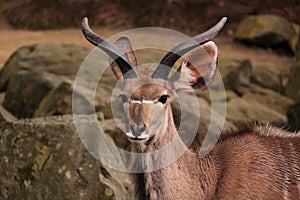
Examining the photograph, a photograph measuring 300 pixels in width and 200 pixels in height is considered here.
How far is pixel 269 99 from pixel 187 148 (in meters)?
4.32

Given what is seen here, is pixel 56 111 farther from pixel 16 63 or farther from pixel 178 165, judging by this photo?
pixel 178 165

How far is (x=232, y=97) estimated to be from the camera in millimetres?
7867

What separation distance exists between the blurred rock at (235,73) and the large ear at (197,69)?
174 inches

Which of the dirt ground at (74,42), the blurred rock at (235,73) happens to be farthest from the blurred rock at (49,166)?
the dirt ground at (74,42)

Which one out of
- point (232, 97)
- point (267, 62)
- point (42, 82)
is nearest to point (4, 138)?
point (42, 82)

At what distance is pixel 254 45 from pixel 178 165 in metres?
7.52

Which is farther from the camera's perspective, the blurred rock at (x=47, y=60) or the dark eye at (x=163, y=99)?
the blurred rock at (x=47, y=60)

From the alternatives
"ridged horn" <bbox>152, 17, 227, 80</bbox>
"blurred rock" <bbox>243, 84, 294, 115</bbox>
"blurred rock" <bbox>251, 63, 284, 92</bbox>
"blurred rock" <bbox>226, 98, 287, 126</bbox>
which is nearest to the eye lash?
"ridged horn" <bbox>152, 17, 227, 80</bbox>

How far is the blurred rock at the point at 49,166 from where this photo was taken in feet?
16.7

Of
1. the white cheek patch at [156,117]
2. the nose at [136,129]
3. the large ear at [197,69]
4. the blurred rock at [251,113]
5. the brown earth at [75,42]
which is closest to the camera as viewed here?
the nose at [136,129]

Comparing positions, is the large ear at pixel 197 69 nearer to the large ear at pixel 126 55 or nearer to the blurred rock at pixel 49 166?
the large ear at pixel 126 55

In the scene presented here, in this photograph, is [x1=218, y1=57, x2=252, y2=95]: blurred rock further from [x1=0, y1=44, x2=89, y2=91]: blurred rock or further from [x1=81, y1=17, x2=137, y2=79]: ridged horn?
[x1=81, y1=17, x2=137, y2=79]: ridged horn

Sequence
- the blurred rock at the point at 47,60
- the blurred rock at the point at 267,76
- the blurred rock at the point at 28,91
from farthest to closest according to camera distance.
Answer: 1. the blurred rock at the point at 267,76
2. the blurred rock at the point at 47,60
3. the blurred rock at the point at 28,91

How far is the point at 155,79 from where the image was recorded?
391 cm
